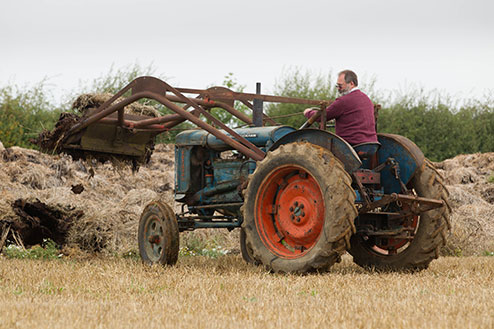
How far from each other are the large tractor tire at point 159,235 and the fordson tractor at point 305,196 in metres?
0.01

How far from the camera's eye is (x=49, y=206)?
945cm

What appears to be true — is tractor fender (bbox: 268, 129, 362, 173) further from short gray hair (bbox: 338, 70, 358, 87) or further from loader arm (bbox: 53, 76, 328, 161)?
short gray hair (bbox: 338, 70, 358, 87)

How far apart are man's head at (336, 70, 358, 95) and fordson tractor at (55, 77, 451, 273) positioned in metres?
0.38

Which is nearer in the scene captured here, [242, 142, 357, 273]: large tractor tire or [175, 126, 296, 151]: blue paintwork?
[242, 142, 357, 273]: large tractor tire

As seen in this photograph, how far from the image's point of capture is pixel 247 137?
775 centimetres

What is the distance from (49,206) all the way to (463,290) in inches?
235

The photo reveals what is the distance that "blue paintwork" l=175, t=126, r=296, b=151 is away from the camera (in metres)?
7.53

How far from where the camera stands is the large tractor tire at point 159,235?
7.48 meters

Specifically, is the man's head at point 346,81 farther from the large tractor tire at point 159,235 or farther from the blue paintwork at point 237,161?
the large tractor tire at point 159,235

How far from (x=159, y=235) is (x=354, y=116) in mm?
2525

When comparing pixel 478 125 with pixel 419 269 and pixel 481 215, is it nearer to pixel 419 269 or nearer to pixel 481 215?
pixel 481 215

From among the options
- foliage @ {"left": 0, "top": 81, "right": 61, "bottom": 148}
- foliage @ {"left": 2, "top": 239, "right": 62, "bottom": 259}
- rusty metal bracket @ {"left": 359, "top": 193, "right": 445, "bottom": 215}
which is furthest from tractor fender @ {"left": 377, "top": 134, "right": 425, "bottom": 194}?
foliage @ {"left": 0, "top": 81, "right": 61, "bottom": 148}

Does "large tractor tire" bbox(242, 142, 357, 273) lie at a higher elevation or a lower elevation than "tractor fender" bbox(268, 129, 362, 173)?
lower

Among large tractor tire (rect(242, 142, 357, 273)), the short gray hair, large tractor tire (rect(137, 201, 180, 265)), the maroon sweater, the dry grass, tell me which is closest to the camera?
the dry grass
